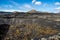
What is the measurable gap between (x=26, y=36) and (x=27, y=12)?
625mm

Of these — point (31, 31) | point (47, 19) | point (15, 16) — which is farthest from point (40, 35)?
point (15, 16)

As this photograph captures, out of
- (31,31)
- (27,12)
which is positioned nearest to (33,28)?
(31,31)

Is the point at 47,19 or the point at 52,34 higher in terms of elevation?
the point at 47,19

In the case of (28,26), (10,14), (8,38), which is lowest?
(8,38)

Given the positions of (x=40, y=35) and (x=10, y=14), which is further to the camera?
(x=10, y=14)

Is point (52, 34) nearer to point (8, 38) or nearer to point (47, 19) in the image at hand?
point (47, 19)

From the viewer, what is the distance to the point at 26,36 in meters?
4.39

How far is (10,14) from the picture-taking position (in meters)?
4.68

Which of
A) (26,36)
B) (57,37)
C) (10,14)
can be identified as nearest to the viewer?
(57,37)

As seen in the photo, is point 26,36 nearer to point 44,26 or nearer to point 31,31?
point 31,31

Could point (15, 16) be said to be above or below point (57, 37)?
above

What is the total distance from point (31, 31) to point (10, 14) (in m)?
0.73

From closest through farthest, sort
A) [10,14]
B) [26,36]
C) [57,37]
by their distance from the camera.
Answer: [57,37]
[26,36]
[10,14]

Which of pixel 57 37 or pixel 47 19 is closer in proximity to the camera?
pixel 57 37
